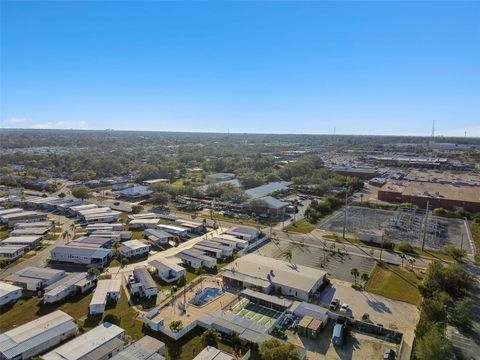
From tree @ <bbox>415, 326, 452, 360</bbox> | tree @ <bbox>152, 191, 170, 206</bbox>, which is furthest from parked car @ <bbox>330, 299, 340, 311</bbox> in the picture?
tree @ <bbox>152, 191, 170, 206</bbox>

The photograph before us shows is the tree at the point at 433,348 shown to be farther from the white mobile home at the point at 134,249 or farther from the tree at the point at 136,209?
the tree at the point at 136,209

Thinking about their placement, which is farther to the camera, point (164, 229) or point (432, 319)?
point (164, 229)

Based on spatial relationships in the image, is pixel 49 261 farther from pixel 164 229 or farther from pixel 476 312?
pixel 476 312

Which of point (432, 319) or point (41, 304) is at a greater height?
point (432, 319)

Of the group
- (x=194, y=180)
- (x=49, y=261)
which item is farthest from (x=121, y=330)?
(x=194, y=180)

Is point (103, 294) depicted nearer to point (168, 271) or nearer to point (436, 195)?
point (168, 271)

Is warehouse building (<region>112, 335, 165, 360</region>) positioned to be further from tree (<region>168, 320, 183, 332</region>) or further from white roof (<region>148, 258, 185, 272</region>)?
white roof (<region>148, 258, 185, 272</region>)

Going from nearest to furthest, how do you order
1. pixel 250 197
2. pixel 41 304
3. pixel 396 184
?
pixel 41 304 < pixel 250 197 < pixel 396 184
